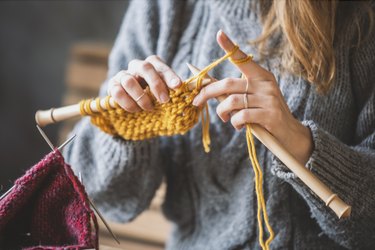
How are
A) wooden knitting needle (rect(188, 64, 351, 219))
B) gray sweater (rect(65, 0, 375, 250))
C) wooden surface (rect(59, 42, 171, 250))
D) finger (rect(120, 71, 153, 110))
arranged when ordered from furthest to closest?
wooden surface (rect(59, 42, 171, 250))
gray sweater (rect(65, 0, 375, 250))
finger (rect(120, 71, 153, 110))
wooden knitting needle (rect(188, 64, 351, 219))

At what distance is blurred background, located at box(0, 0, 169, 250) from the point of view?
1702 millimetres

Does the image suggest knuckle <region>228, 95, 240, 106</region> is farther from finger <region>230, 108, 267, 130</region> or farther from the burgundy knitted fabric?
the burgundy knitted fabric

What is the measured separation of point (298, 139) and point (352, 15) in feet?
0.89

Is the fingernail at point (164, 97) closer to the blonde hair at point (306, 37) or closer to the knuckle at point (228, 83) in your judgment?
the knuckle at point (228, 83)

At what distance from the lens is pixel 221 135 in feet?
2.94

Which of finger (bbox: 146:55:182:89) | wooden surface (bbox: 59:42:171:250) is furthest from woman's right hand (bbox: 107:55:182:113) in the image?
wooden surface (bbox: 59:42:171:250)

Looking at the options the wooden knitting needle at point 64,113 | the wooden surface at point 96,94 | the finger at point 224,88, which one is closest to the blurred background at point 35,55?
the wooden surface at point 96,94

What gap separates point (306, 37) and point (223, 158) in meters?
0.24

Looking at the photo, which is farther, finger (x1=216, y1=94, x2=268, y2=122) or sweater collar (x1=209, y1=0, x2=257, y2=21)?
sweater collar (x1=209, y1=0, x2=257, y2=21)

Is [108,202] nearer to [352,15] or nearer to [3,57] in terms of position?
[352,15]

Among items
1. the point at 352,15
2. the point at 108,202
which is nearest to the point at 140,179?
the point at 108,202

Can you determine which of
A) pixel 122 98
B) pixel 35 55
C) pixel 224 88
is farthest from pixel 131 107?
pixel 35 55

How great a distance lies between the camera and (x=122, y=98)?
2.30 feet

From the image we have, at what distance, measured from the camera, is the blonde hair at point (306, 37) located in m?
0.80
